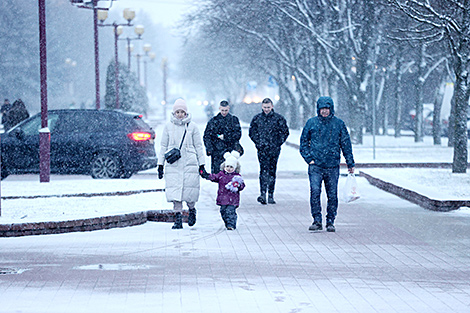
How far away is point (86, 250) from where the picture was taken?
944 cm

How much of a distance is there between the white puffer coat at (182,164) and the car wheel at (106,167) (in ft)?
25.4

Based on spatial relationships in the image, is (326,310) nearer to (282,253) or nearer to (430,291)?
(430,291)

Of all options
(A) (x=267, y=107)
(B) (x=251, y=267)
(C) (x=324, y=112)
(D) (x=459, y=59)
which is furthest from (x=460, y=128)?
(B) (x=251, y=267)

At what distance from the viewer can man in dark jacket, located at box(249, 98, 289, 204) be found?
1404 centimetres

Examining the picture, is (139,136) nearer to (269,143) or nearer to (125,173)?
(125,173)

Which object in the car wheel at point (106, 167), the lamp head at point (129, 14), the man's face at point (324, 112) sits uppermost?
the lamp head at point (129, 14)

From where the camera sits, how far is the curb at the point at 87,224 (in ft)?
34.2

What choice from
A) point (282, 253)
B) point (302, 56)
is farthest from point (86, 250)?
point (302, 56)

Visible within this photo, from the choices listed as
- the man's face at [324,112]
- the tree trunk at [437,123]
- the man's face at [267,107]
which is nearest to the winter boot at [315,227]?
the man's face at [324,112]

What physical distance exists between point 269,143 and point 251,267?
5.79m

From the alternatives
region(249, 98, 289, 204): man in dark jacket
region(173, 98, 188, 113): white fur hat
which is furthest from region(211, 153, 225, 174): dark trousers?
region(173, 98, 188, 113): white fur hat

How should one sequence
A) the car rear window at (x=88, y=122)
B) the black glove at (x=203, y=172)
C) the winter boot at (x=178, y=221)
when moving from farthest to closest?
the car rear window at (x=88, y=122), the winter boot at (x=178, y=221), the black glove at (x=203, y=172)

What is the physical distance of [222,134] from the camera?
14070 millimetres

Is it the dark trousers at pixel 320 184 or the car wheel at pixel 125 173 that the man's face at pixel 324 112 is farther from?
the car wheel at pixel 125 173
